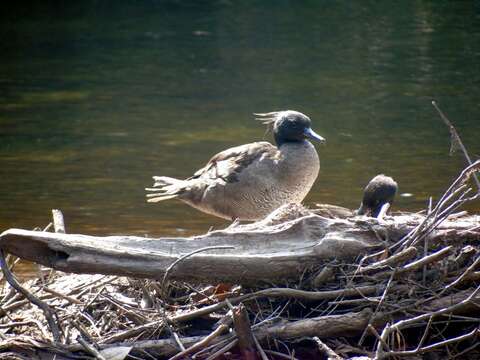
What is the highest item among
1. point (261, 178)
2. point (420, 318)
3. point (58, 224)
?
point (58, 224)

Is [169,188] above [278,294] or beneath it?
beneath

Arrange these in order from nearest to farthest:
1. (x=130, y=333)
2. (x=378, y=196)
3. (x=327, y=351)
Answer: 1. (x=327, y=351)
2. (x=130, y=333)
3. (x=378, y=196)

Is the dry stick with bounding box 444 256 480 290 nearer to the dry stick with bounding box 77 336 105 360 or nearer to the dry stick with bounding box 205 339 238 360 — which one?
the dry stick with bounding box 205 339 238 360

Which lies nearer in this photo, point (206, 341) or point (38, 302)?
point (206, 341)

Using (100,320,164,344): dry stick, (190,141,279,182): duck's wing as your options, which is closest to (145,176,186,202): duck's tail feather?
(190,141,279,182): duck's wing

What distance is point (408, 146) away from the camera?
1259cm

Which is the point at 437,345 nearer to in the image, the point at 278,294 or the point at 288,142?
the point at 278,294

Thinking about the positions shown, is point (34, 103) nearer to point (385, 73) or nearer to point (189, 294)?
point (385, 73)

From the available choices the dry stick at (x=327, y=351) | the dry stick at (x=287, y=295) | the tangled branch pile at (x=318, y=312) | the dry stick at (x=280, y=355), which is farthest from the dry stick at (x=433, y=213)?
the dry stick at (x=280, y=355)

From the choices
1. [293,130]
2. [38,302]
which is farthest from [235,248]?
[293,130]

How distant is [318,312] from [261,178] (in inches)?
100.0

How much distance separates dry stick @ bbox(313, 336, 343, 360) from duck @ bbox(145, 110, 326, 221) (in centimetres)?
283

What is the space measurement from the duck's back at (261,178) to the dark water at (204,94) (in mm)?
1936

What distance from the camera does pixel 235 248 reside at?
5.38 meters
